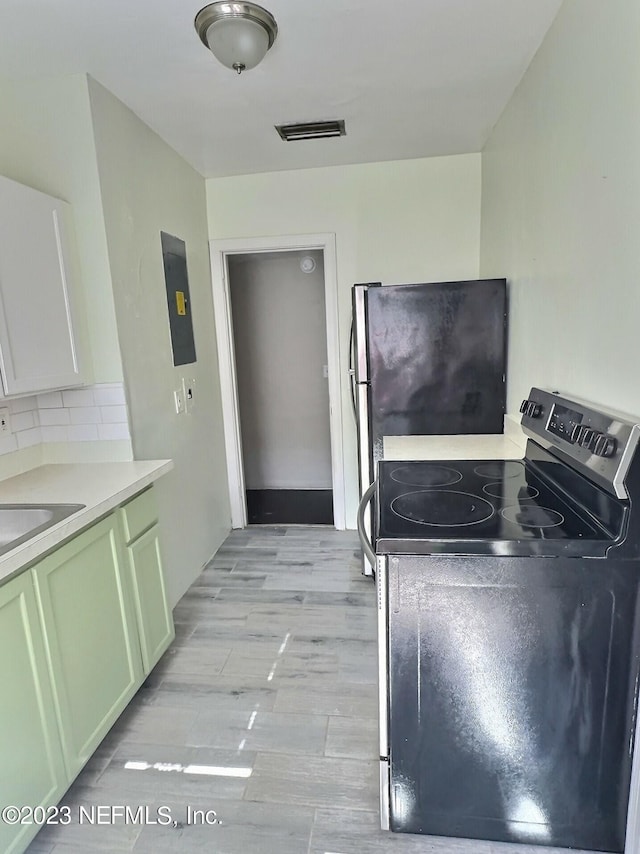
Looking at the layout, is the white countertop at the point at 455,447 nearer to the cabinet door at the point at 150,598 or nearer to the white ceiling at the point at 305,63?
the cabinet door at the point at 150,598

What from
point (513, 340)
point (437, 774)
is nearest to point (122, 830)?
point (437, 774)

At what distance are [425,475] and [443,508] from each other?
32 cm

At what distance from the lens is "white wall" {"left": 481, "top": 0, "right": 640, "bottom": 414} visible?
1.25m

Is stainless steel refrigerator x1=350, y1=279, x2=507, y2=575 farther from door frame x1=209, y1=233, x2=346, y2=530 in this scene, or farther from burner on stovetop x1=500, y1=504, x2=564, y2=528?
burner on stovetop x1=500, y1=504, x2=564, y2=528

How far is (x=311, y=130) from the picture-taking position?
2.57m

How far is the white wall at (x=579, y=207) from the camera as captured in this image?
125cm

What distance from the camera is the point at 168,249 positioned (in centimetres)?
271

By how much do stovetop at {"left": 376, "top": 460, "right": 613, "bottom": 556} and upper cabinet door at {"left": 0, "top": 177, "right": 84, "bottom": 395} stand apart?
1.33 meters

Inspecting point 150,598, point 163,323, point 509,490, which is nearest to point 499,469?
point 509,490

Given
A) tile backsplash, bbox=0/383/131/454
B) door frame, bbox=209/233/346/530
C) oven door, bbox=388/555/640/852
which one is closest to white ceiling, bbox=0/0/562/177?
door frame, bbox=209/233/346/530

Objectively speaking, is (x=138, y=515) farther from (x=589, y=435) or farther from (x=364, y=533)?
(x=589, y=435)

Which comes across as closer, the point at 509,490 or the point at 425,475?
the point at 509,490

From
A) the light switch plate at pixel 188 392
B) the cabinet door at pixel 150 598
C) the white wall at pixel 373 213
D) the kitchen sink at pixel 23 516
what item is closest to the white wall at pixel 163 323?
the light switch plate at pixel 188 392

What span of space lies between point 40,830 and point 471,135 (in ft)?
11.6
